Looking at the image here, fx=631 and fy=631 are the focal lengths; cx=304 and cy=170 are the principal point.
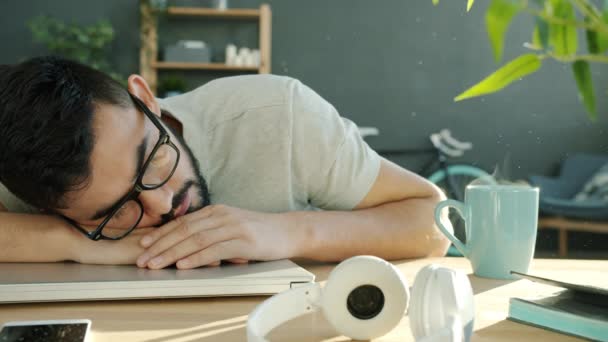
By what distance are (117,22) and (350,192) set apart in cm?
380

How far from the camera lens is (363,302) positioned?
50 cm

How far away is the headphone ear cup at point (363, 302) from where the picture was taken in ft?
1.60

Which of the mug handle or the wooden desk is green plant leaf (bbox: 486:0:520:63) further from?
the mug handle

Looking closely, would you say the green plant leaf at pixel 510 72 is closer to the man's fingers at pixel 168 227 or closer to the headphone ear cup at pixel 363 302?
the headphone ear cup at pixel 363 302

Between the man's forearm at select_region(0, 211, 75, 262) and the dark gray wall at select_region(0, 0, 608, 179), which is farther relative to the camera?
the dark gray wall at select_region(0, 0, 608, 179)

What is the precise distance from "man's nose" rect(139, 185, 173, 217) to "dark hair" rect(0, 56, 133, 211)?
0.28 feet

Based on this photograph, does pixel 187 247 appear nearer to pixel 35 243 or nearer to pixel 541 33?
pixel 35 243

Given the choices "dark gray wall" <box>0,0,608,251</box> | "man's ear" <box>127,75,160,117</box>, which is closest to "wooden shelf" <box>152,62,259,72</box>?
"dark gray wall" <box>0,0,608,251</box>

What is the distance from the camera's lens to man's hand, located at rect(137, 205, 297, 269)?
0.81 meters

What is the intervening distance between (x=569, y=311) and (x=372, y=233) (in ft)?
1.66

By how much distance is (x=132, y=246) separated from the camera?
2.80ft

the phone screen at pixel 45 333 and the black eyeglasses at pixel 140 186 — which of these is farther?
the black eyeglasses at pixel 140 186

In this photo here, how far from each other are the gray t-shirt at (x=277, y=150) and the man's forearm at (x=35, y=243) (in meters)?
0.21

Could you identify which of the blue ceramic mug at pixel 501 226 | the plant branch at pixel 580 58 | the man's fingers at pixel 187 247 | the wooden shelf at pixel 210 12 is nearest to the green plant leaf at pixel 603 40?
the plant branch at pixel 580 58
